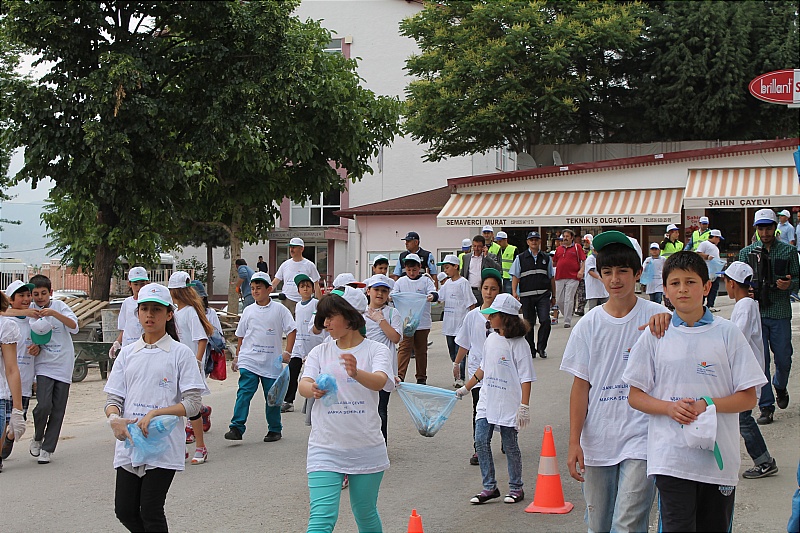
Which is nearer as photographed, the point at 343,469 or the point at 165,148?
the point at 343,469

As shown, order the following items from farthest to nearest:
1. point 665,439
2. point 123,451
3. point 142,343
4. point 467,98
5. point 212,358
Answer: point 467,98 < point 212,358 < point 142,343 < point 123,451 < point 665,439

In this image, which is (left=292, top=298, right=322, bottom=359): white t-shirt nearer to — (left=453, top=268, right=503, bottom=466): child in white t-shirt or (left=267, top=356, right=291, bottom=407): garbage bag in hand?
(left=267, top=356, right=291, bottom=407): garbage bag in hand

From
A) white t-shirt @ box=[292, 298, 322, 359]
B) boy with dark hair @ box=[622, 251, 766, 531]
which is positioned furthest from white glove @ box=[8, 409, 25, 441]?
boy with dark hair @ box=[622, 251, 766, 531]

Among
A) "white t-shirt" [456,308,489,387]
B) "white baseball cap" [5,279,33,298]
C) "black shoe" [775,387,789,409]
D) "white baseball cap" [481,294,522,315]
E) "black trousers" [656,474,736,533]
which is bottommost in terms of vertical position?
"black shoe" [775,387,789,409]

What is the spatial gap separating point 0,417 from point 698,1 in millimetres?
34122

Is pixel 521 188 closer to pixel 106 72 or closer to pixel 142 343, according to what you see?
pixel 106 72

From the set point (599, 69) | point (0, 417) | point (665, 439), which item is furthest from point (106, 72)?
point (599, 69)

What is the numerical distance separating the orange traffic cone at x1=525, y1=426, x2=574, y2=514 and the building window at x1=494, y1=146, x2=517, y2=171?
38731mm

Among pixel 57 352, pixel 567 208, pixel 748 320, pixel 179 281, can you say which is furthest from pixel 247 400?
pixel 567 208

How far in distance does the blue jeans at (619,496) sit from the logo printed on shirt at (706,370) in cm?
76

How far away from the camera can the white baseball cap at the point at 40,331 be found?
30.1 ft

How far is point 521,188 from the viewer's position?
3106 cm

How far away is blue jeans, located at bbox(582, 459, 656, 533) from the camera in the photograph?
4.59 metres

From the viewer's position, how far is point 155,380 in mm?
5379
